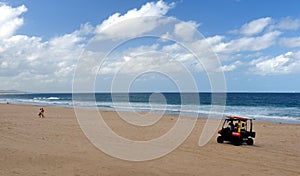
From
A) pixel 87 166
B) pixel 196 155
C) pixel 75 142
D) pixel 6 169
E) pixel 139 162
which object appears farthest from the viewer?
pixel 75 142

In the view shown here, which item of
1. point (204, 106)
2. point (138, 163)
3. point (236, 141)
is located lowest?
point (138, 163)

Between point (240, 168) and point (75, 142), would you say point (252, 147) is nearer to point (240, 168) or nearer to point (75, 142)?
point (240, 168)

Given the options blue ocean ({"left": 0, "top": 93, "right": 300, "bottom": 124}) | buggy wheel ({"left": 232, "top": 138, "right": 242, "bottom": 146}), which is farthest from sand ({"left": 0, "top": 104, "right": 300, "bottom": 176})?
blue ocean ({"left": 0, "top": 93, "right": 300, "bottom": 124})

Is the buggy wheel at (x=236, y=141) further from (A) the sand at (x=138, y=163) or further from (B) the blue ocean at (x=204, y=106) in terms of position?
(B) the blue ocean at (x=204, y=106)

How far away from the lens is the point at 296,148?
56.2 ft

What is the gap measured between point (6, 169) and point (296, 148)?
13801 mm

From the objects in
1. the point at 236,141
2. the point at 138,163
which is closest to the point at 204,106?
the point at 236,141

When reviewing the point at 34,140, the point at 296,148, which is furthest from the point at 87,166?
the point at 296,148

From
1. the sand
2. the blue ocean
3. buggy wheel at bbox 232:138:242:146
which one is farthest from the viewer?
the blue ocean

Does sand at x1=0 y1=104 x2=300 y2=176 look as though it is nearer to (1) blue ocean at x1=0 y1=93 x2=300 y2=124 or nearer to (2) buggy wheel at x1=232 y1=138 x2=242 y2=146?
(2) buggy wheel at x1=232 y1=138 x2=242 y2=146

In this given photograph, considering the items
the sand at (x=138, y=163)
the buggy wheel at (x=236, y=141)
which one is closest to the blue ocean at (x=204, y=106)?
the buggy wheel at (x=236, y=141)

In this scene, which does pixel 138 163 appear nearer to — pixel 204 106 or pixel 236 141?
pixel 236 141

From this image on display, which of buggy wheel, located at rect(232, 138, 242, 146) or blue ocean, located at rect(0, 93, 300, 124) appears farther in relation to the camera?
blue ocean, located at rect(0, 93, 300, 124)

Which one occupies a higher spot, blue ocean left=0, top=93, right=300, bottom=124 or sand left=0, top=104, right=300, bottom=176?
blue ocean left=0, top=93, right=300, bottom=124
